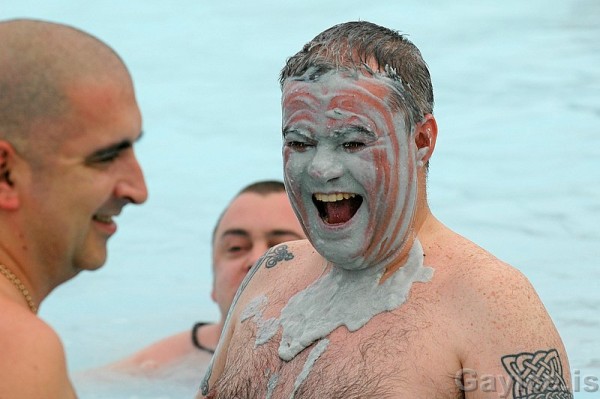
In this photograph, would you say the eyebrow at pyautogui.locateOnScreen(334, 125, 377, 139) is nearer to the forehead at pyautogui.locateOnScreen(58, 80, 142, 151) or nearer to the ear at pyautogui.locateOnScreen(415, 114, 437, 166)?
the ear at pyautogui.locateOnScreen(415, 114, 437, 166)

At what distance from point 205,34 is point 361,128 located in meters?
9.39

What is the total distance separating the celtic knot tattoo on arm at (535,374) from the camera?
381 centimetres

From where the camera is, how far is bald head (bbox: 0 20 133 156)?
312cm

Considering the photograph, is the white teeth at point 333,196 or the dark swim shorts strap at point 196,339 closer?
the white teeth at point 333,196

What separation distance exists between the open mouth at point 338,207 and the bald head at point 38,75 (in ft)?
3.62

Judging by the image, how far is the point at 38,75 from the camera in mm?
3137

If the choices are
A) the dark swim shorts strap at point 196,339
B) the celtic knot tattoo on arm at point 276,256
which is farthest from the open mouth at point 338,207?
the dark swim shorts strap at point 196,339

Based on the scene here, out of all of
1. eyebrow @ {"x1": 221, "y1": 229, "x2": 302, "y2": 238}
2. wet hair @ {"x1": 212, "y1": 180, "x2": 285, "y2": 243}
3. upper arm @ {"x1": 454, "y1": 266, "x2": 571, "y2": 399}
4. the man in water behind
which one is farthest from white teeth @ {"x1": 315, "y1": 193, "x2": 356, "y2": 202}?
wet hair @ {"x1": 212, "y1": 180, "x2": 285, "y2": 243}

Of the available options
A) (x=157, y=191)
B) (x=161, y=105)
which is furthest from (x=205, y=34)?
(x=157, y=191)

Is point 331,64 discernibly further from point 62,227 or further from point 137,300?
point 137,300

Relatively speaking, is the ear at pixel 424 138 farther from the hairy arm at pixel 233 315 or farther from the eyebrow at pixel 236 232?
the eyebrow at pixel 236 232

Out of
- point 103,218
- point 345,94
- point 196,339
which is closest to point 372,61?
point 345,94

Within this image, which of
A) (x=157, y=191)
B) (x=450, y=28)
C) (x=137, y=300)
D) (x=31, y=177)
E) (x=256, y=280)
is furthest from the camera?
(x=450, y=28)

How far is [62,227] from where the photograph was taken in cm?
321
